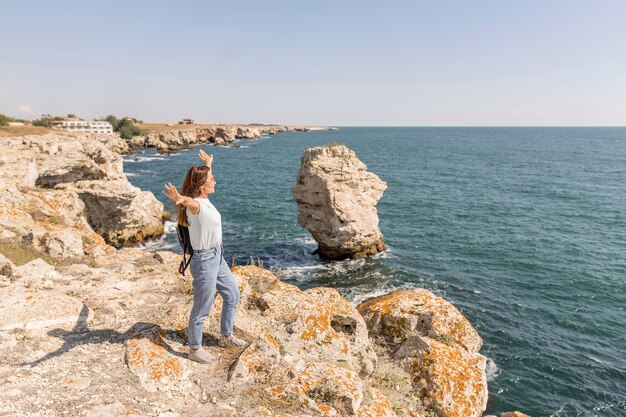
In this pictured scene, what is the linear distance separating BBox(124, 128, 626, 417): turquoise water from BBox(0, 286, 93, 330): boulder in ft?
17.3

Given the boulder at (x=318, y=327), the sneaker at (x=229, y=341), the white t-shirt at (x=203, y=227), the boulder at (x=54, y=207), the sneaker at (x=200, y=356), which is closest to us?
the white t-shirt at (x=203, y=227)

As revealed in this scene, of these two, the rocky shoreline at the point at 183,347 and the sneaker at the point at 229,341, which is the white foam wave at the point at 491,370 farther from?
the sneaker at the point at 229,341

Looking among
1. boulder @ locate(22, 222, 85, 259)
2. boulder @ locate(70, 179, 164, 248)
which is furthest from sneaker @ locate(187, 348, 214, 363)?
boulder @ locate(70, 179, 164, 248)

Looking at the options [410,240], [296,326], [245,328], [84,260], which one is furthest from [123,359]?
[410,240]

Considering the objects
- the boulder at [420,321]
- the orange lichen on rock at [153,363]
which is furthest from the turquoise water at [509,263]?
the orange lichen on rock at [153,363]

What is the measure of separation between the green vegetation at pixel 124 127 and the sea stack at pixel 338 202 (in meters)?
113

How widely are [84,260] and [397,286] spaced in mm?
18353

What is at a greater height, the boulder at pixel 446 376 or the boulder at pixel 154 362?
the boulder at pixel 154 362

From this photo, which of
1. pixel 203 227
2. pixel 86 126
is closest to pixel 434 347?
pixel 203 227

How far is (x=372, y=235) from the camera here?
95.9ft

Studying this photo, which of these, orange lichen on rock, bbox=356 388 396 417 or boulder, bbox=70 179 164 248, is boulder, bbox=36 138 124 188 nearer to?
boulder, bbox=70 179 164 248

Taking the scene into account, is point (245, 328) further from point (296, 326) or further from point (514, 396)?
point (514, 396)

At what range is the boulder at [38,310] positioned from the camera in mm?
6801

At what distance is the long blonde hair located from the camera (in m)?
5.54
